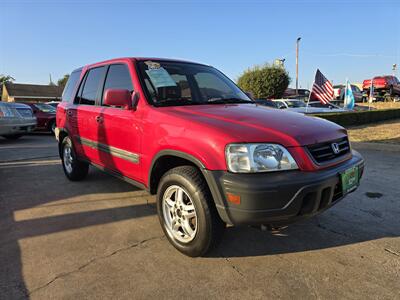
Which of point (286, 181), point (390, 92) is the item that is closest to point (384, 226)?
point (286, 181)

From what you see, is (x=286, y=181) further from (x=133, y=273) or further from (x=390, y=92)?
(x=390, y=92)

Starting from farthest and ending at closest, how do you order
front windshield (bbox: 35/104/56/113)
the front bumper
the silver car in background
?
front windshield (bbox: 35/104/56/113), the silver car in background, the front bumper

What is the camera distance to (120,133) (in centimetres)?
345

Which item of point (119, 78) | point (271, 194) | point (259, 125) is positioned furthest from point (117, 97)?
point (271, 194)

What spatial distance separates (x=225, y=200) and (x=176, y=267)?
779 millimetres

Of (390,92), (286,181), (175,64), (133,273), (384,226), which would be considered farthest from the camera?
(390,92)

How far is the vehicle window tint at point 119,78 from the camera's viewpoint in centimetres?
346

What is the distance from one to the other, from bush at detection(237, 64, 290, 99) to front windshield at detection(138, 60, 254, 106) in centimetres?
2400

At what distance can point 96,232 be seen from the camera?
3.25 meters

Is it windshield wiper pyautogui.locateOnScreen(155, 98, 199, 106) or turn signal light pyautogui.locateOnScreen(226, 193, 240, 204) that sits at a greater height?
windshield wiper pyautogui.locateOnScreen(155, 98, 199, 106)

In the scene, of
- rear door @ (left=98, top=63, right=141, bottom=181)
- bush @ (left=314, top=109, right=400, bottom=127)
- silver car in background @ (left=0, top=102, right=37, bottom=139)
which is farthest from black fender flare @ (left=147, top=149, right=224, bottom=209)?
bush @ (left=314, top=109, right=400, bottom=127)

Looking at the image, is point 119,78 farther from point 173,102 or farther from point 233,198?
point 233,198

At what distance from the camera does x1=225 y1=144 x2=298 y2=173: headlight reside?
2237 mm

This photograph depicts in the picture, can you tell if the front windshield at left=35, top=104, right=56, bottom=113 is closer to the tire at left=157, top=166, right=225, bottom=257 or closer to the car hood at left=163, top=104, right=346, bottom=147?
the car hood at left=163, top=104, right=346, bottom=147
